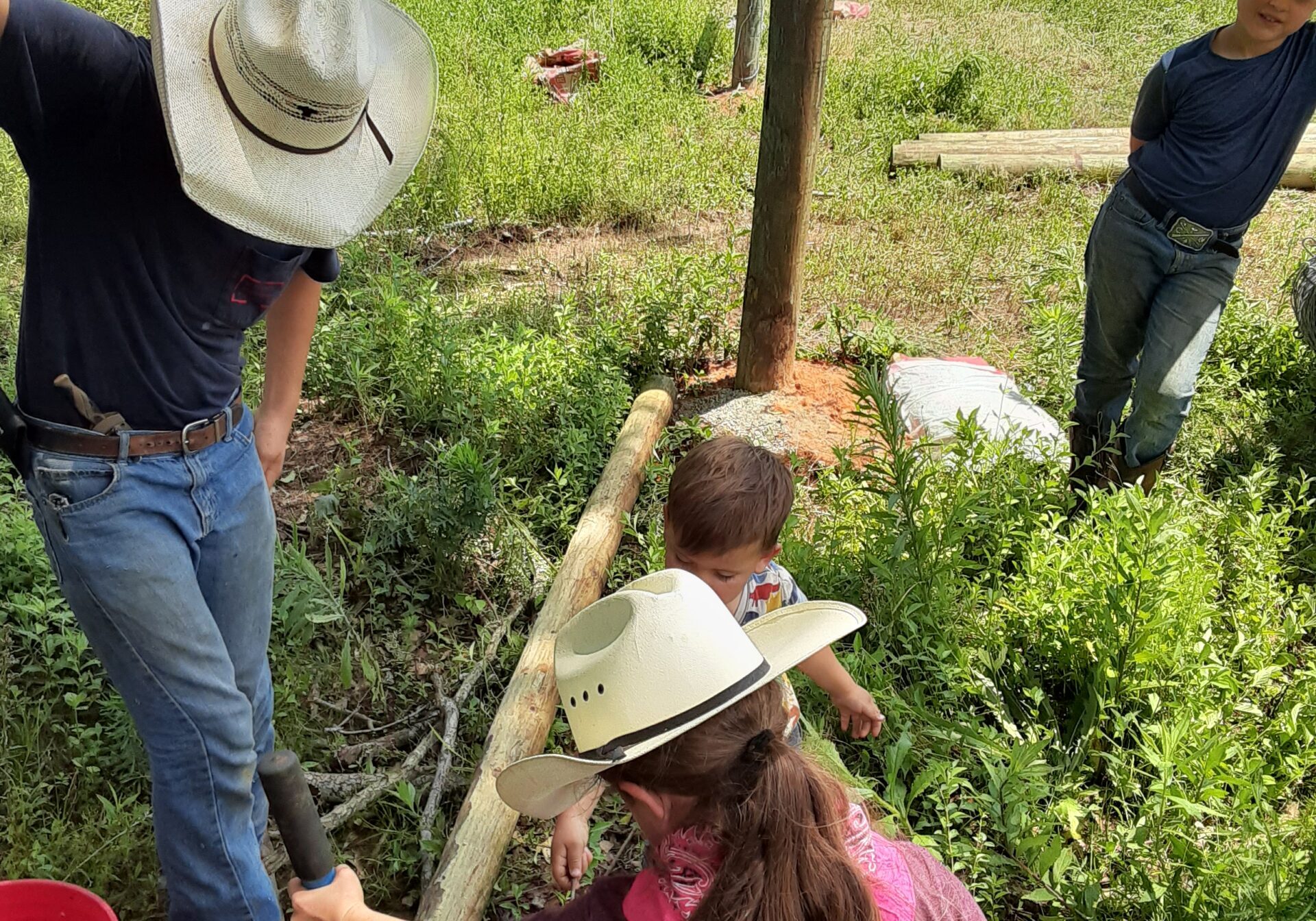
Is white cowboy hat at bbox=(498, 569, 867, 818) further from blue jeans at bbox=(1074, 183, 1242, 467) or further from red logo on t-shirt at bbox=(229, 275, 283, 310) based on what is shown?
blue jeans at bbox=(1074, 183, 1242, 467)

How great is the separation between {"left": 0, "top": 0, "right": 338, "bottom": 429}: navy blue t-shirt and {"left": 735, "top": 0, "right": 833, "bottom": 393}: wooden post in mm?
2844

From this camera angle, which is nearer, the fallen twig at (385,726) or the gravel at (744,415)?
the fallen twig at (385,726)

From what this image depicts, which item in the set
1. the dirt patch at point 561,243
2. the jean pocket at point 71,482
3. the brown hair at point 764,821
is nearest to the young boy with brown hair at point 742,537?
the brown hair at point 764,821

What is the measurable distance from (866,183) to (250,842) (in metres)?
6.23

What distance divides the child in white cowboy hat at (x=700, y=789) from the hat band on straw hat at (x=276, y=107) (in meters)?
1.06

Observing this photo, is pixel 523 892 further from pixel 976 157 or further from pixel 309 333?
pixel 976 157

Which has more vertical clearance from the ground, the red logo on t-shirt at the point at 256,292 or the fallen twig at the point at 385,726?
the red logo on t-shirt at the point at 256,292

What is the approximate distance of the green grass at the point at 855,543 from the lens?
269 cm

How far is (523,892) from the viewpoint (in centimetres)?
281

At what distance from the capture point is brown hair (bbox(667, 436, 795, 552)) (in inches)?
92.7

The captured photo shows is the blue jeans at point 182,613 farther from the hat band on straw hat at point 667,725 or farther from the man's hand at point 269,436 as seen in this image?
the hat band on straw hat at point 667,725

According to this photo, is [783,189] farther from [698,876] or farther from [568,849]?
[698,876]

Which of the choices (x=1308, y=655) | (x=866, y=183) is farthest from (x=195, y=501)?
(x=866, y=183)

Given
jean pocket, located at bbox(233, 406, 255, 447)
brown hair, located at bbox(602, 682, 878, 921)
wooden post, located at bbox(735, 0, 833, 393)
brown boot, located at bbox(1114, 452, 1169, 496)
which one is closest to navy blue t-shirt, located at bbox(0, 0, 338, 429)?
jean pocket, located at bbox(233, 406, 255, 447)
